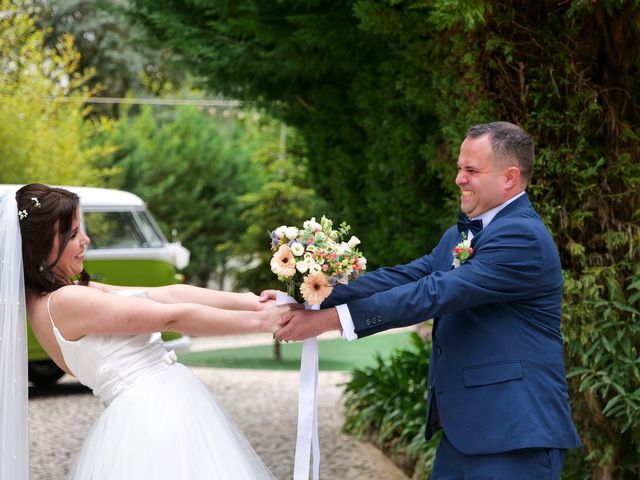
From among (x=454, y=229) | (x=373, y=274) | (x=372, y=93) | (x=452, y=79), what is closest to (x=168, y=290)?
(x=373, y=274)

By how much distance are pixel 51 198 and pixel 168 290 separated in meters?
0.64

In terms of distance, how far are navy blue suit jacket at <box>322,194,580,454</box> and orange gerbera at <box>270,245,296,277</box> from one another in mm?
267

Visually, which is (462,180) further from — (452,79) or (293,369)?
(293,369)

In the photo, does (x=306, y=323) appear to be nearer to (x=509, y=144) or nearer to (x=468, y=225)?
(x=468, y=225)

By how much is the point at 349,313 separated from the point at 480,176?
2.26 feet

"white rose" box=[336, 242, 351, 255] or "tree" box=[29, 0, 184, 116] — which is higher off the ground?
"tree" box=[29, 0, 184, 116]

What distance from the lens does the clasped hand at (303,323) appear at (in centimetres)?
343

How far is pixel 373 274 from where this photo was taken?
3.77 metres

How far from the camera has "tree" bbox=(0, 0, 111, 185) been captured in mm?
13641

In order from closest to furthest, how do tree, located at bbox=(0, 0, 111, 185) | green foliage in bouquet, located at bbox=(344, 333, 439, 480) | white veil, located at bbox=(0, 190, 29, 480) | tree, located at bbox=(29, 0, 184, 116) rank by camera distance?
1. white veil, located at bbox=(0, 190, 29, 480)
2. green foliage in bouquet, located at bbox=(344, 333, 439, 480)
3. tree, located at bbox=(0, 0, 111, 185)
4. tree, located at bbox=(29, 0, 184, 116)

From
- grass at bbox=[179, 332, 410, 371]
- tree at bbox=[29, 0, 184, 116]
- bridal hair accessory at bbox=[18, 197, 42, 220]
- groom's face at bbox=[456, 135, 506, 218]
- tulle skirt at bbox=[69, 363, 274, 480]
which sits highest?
tree at bbox=[29, 0, 184, 116]

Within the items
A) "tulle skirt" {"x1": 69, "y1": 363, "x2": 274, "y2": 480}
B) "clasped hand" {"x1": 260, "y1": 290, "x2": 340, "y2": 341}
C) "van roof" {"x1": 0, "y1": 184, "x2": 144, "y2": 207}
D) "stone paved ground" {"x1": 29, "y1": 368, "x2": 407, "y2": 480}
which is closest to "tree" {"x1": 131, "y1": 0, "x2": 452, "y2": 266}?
"stone paved ground" {"x1": 29, "y1": 368, "x2": 407, "y2": 480}

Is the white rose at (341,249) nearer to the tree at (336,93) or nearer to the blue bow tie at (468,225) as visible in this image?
the blue bow tie at (468,225)

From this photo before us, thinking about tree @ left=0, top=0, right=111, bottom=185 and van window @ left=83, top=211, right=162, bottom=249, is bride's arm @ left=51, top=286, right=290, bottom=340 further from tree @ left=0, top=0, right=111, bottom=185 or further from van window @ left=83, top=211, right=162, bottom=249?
tree @ left=0, top=0, right=111, bottom=185
